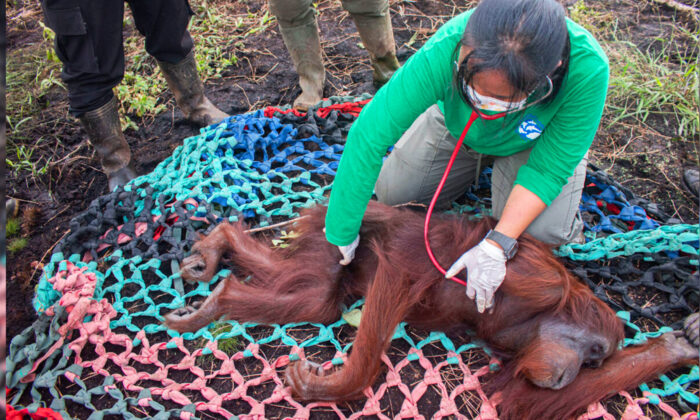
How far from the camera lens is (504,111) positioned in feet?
4.45

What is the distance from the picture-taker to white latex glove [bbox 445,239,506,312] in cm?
160

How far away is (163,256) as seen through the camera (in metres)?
2.04

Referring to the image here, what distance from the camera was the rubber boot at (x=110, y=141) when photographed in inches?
92.9

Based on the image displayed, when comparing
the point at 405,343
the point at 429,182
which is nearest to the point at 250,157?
the point at 429,182

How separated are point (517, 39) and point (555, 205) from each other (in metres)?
0.98

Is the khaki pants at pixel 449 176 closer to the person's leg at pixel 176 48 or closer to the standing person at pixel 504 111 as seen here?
the standing person at pixel 504 111

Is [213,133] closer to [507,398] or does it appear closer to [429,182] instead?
[429,182]

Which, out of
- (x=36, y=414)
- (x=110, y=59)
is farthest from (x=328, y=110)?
(x=36, y=414)

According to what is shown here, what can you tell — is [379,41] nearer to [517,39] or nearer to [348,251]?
[348,251]

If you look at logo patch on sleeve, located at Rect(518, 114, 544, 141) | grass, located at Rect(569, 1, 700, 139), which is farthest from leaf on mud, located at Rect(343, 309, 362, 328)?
grass, located at Rect(569, 1, 700, 139)


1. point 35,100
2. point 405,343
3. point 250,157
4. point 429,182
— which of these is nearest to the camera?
point 405,343

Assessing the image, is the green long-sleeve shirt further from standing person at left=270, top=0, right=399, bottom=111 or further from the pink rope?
standing person at left=270, top=0, right=399, bottom=111

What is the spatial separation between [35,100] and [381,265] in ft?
9.08

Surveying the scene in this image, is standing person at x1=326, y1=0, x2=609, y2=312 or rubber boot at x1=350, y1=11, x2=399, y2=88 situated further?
rubber boot at x1=350, y1=11, x2=399, y2=88
